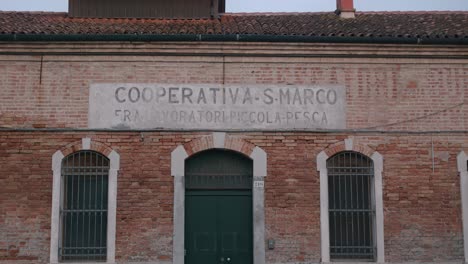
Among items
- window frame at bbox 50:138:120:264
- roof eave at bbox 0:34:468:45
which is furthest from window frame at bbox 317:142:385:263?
window frame at bbox 50:138:120:264

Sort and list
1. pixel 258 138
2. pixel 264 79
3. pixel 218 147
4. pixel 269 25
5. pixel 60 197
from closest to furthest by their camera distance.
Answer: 1. pixel 60 197
2. pixel 218 147
3. pixel 258 138
4. pixel 264 79
5. pixel 269 25

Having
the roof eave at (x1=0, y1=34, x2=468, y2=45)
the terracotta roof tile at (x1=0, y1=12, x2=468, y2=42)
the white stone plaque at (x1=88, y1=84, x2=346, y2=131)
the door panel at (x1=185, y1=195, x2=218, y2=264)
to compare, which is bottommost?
the door panel at (x1=185, y1=195, x2=218, y2=264)

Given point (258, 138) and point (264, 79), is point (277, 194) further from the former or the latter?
point (264, 79)

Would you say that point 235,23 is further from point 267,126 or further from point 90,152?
point 90,152

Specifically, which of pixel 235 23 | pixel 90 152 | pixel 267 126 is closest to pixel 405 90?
pixel 267 126

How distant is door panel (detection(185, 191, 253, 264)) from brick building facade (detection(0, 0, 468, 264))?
0.27 m

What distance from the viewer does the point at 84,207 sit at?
509 inches

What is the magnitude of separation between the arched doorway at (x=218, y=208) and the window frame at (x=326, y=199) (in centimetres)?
143

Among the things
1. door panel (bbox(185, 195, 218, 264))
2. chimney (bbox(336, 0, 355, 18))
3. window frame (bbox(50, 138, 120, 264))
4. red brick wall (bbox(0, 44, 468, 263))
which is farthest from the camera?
chimney (bbox(336, 0, 355, 18))

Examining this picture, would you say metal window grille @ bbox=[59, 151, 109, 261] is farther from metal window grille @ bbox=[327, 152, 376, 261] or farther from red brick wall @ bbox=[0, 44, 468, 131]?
metal window grille @ bbox=[327, 152, 376, 261]

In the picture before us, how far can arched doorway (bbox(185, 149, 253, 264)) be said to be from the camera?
1293cm

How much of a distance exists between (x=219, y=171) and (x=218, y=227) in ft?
3.74

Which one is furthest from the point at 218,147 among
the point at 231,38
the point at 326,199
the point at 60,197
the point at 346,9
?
the point at 346,9

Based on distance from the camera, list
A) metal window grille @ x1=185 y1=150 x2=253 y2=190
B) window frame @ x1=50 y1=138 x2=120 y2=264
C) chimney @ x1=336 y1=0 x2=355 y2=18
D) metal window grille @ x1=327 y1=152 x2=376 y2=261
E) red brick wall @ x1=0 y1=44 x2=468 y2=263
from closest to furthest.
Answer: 1. window frame @ x1=50 y1=138 x2=120 y2=264
2. red brick wall @ x1=0 y1=44 x2=468 y2=263
3. metal window grille @ x1=327 y1=152 x2=376 y2=261
4. metal window grille @ x1=185 y1=150 x2=253 y2=190
5. chimney @ x1=336 y1=0 x2=355 y2=18
